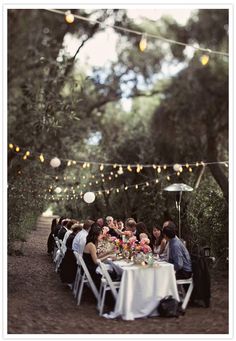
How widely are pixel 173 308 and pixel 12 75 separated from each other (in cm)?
333

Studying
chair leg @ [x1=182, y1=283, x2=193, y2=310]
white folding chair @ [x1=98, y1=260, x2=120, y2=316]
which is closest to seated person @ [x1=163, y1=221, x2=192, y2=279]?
chair leg @ [x1=182, y1=283, x2=193, y2=310]

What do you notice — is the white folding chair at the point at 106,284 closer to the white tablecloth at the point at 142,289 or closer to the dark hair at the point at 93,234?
the white tablecloth at the point at 142,289

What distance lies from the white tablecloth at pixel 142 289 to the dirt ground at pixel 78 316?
0.13 meters

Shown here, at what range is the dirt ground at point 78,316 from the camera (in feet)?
15.9

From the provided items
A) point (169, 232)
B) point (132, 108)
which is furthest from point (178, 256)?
point (132, 108)

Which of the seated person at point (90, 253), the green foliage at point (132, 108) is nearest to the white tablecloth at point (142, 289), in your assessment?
the seated person at point (90, 253)

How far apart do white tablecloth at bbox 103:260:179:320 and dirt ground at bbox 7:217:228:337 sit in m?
0.13

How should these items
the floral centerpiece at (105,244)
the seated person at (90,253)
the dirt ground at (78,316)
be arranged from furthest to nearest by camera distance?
the floral centerpiece at (105,244), the seated person at (90,253), the dirt ground at (78,316)

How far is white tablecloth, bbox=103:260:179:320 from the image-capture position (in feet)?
17.1

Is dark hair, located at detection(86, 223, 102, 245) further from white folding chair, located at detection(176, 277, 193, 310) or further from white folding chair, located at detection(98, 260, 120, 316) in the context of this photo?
white folding chair, located at detection(176, 277, 193, 310)

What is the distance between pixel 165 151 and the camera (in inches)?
527

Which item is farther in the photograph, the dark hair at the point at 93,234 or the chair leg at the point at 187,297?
the dark hair at the point at 93,234
